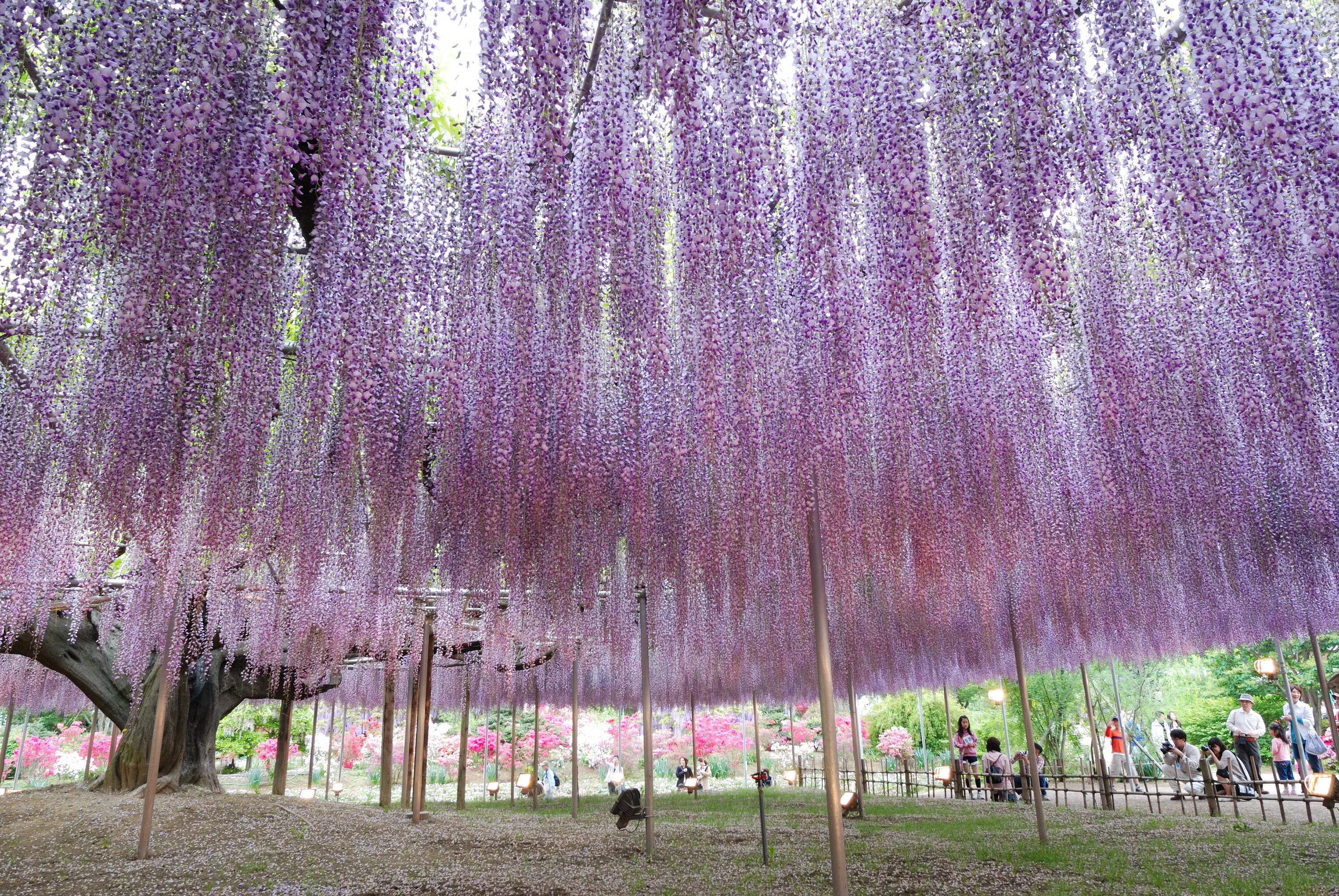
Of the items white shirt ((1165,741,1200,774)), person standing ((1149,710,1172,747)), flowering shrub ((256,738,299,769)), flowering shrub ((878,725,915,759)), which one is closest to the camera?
white shirt ((1165,741,1200,774))

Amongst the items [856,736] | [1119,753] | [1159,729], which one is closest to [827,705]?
[856,736]

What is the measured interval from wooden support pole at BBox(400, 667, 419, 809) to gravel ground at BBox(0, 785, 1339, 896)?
2.60 m

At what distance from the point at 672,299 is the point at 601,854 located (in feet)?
18.2

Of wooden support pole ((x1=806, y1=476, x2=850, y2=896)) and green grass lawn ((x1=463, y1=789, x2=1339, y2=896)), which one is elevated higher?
wooden support pole ((x1=806, y1=476, x2=850, y2=896))

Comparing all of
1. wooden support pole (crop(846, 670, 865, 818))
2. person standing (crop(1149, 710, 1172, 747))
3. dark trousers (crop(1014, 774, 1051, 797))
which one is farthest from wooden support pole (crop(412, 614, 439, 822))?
person standing (crop(1149, 710, 1172, 747))

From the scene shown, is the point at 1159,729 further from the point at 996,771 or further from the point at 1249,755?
the point at 1249,755

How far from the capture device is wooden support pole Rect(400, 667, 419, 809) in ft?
44.7

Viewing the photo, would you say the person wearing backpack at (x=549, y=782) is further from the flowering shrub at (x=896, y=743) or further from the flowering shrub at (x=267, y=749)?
the flowering shrub at (x=896, y=743)

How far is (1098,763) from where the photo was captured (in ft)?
45.9

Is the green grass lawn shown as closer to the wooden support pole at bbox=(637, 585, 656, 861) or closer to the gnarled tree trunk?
the wooden support pole at bbox=(637, 585, 656, 861)

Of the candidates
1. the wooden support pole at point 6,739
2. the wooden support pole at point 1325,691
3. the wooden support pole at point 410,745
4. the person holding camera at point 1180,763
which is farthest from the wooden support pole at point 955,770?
the wooden support pole at point 6,739

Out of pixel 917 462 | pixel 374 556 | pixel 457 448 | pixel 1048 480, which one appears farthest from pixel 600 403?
pixel 1048 480

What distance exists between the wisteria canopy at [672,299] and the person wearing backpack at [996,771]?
16.9 feet

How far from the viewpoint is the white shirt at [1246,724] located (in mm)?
11258
